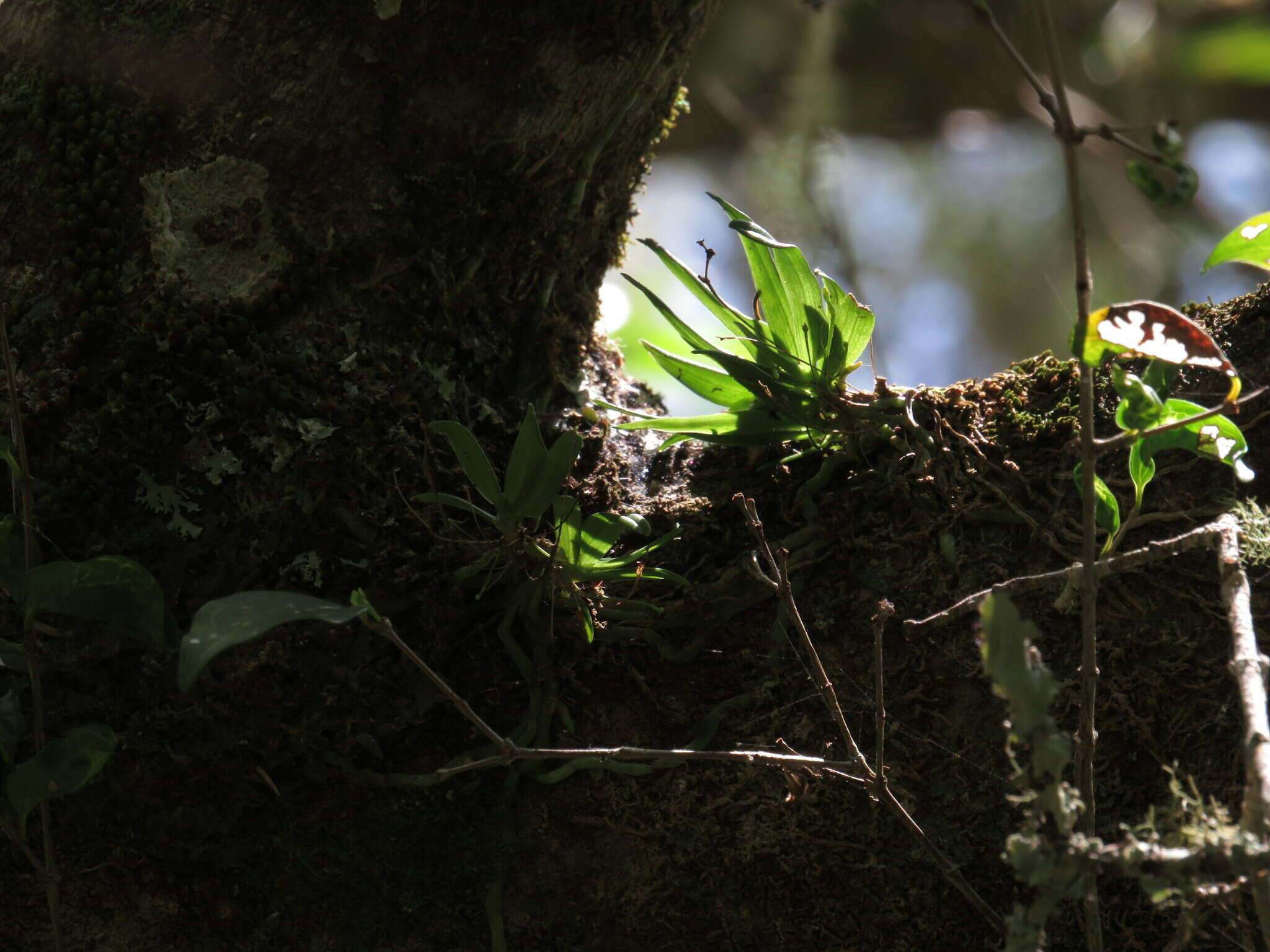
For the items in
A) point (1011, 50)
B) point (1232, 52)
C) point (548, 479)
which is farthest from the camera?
point (1232, 52)

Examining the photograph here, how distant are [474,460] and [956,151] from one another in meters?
2.86

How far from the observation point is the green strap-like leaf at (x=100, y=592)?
0.75 m

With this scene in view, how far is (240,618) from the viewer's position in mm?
597

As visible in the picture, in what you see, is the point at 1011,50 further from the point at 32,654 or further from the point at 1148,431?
the point at 32,654

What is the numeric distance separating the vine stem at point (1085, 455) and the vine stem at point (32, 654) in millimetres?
762

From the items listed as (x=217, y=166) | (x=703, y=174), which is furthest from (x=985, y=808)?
(x=703, y=174)

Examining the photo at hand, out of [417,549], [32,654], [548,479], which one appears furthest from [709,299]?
[32,654]

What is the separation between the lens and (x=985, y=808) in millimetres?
805

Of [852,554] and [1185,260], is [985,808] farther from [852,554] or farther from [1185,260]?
[1185,260]

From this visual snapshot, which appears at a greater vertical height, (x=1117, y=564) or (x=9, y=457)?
(x=1117, y=564)

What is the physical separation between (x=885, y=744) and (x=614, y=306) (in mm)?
1358

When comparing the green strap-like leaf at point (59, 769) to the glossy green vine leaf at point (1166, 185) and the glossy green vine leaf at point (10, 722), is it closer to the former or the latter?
the glossy green vine leaf at point (10, 722)

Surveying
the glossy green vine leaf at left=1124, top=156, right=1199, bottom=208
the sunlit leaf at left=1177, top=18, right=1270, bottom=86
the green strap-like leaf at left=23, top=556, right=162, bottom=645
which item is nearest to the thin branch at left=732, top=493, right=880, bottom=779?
the glossy green vine leaf at left=1124, top=156, right=1199, bottom=208

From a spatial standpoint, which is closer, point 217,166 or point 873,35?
point 217,166
